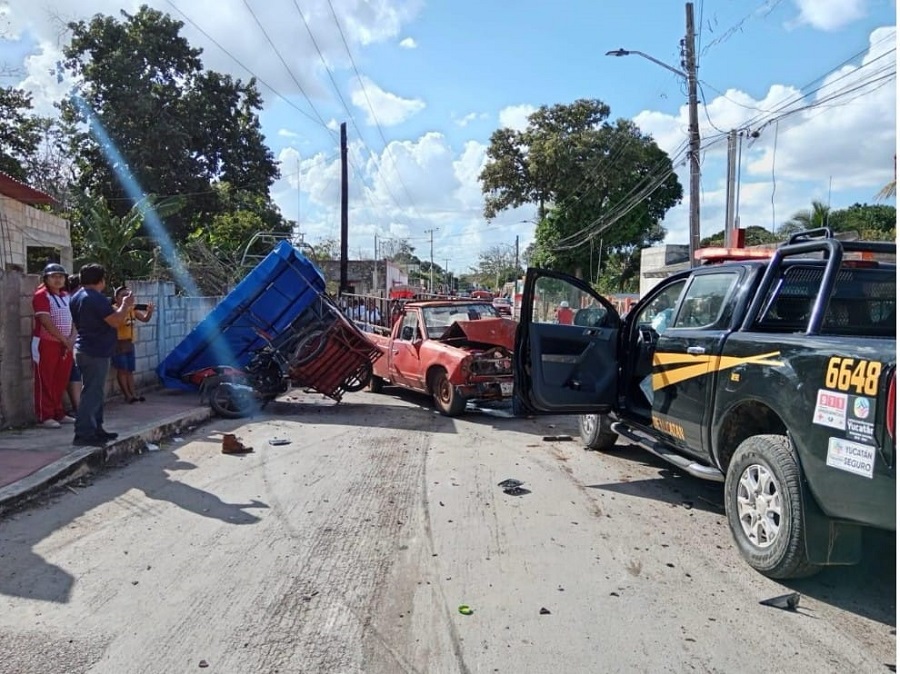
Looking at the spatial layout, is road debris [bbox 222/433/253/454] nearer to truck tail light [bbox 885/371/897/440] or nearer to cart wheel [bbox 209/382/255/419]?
cart wheel [bbox 209/382/255/419]

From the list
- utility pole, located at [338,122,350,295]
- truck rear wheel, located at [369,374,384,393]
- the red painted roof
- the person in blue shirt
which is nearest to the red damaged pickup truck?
truck rear wheel, located at [369,374,384,393]

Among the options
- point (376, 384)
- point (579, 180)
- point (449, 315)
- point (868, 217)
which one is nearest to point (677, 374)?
point (449, 315)

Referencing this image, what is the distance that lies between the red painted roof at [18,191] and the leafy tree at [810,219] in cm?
2509

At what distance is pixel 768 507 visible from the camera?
4.19m

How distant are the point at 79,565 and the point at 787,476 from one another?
4.38 metres

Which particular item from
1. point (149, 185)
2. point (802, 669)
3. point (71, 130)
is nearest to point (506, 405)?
point (802, 669)

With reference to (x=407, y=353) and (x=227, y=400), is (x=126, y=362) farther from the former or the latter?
(x=407, y=353)

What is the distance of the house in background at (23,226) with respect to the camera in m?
13.5

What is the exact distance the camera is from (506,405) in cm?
1109

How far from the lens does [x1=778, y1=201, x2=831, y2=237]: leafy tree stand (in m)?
27.0

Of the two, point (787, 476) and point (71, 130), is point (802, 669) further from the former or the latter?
point (71, 130)

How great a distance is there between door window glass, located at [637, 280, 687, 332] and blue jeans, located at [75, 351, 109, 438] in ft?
17.5

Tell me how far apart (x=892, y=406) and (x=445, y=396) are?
7.43m

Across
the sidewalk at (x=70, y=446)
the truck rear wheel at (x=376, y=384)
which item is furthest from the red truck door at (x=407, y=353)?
the sidewalk at (x=70, y=446)
